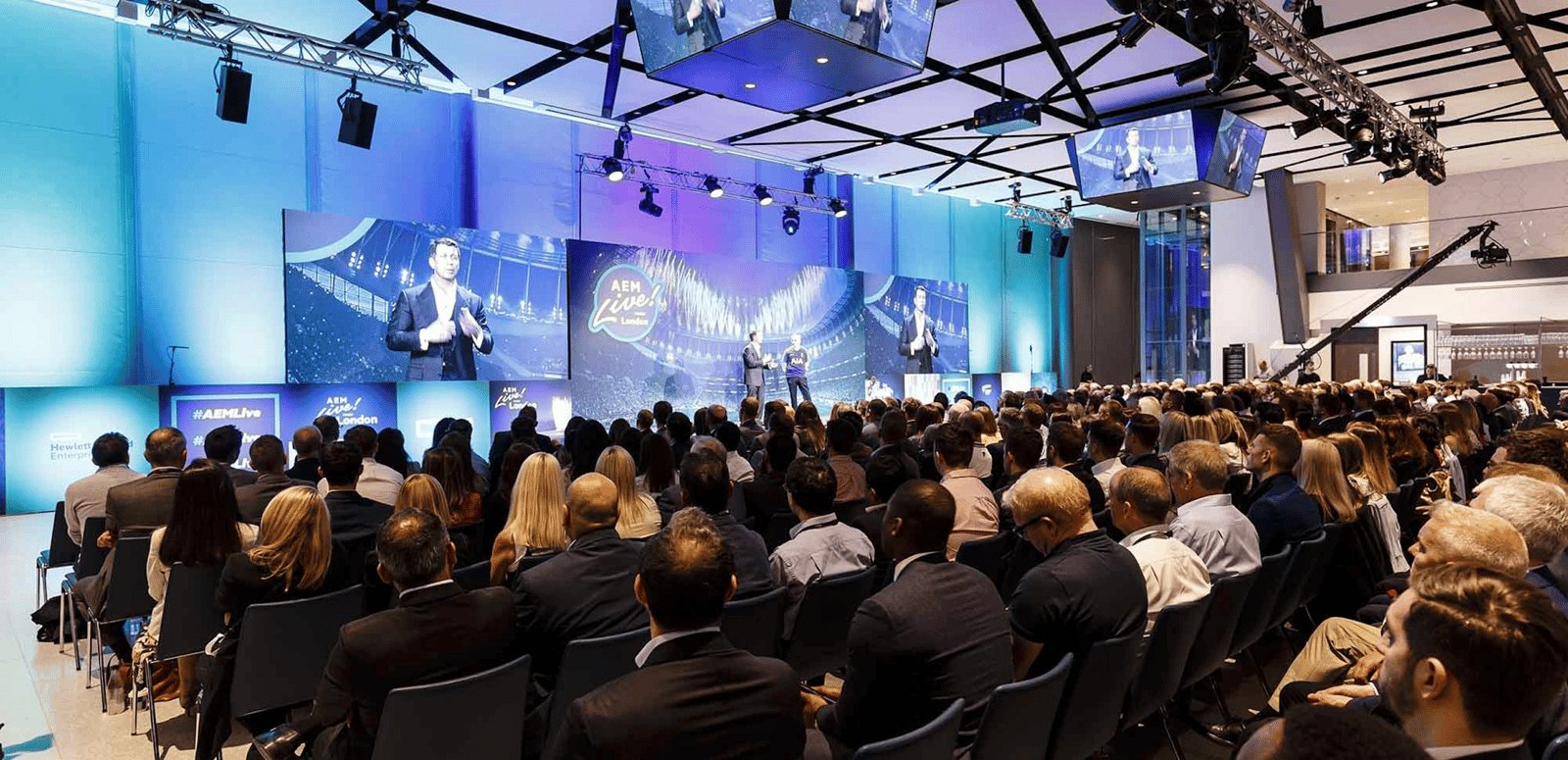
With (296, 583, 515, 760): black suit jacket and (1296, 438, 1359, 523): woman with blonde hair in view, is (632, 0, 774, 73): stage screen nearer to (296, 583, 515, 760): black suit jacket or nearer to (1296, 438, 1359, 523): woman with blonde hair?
(1296, 438, 1359, 523): woman with blonde hair

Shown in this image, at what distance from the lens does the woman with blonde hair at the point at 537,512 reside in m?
3.63

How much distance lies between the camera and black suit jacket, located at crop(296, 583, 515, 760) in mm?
2320

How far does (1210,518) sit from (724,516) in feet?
6.60

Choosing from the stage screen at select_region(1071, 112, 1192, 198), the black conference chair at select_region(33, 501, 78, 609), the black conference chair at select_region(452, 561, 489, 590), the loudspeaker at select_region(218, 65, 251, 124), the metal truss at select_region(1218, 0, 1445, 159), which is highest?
the metal truss at select_region(1218, 0, 1445, 159)

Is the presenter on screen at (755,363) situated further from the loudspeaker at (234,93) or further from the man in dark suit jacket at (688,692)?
the man in dark suit jacket at (688,692)

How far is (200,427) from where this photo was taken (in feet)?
33.7

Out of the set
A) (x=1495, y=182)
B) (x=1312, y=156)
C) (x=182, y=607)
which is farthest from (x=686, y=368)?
(x=1495, y=182)

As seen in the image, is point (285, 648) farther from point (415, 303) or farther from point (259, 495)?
point (415, 303)

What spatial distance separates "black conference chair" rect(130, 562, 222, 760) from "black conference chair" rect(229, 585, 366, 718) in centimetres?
61

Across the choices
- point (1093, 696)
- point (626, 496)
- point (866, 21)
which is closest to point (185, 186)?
point (866, 21)

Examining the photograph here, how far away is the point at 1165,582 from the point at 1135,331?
2454 cm

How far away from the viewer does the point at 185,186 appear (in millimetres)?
10539

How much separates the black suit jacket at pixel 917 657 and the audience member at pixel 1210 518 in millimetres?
1547

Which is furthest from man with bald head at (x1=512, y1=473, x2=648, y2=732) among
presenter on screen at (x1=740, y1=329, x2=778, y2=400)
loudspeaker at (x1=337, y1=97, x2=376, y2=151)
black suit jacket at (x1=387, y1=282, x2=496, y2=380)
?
presenter on screen at (x1=740, y1=329, x2=778, y2=400)
